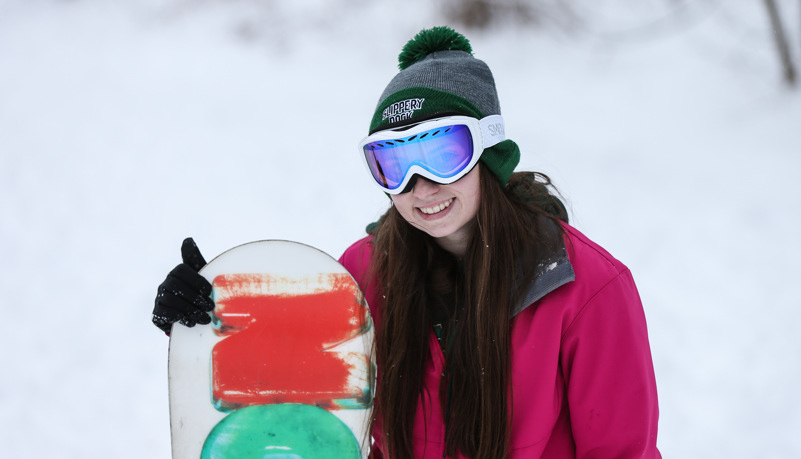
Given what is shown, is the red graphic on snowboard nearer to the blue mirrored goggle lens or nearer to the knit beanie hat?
the blue mirrored goggle lens

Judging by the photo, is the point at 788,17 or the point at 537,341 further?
the point at 788,17

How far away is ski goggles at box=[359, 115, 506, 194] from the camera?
140 cm

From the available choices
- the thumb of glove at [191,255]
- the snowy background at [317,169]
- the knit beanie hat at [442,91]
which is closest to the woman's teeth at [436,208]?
the knit beanie hat at [442,91]

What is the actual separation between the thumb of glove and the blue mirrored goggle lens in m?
0.65

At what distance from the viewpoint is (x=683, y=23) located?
7191 millimetres

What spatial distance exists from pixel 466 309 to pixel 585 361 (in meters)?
0.32

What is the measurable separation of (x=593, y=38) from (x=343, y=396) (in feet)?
22.3

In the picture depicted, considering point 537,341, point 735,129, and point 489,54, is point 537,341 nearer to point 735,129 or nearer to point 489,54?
point 735,129

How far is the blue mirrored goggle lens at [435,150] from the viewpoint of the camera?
4.61ft

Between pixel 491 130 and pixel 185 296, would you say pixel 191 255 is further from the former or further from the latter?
pixel 491 130

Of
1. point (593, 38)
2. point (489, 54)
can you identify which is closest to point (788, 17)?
point (593, 38)

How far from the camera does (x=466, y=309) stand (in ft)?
4.79

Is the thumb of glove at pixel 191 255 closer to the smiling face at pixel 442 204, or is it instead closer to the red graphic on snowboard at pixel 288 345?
the red graphic on snowboard at pixel 288 345

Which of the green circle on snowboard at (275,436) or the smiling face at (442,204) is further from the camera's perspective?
the green circle on snowboard at (275,436)
